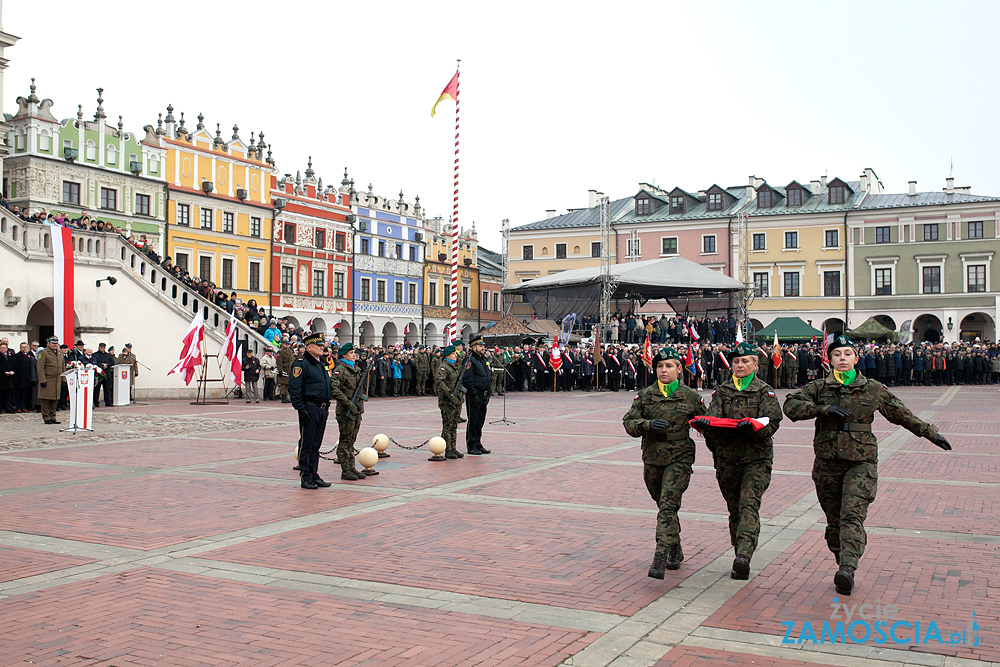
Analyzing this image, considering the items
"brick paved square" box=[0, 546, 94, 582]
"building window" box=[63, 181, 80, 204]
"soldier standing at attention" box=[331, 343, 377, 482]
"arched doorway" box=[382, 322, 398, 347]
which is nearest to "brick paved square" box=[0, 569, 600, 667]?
"brick paved square" box=[0, 546, 94, 582]

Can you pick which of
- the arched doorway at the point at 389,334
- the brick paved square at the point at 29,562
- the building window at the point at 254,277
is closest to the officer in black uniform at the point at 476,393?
the brick paved square at the point at 29,562

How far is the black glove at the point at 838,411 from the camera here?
6398mm

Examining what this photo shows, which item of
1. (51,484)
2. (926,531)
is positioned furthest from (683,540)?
(51,484)

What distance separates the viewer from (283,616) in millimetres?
5758

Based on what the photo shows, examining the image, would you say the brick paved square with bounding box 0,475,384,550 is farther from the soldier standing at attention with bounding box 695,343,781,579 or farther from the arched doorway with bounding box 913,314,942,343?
the arched doorway with bounding box 913,314,942,343

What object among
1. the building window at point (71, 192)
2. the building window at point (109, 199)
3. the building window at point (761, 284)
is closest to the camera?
the building window at point (71, 192)

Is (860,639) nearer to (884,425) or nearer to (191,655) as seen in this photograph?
(191,655)

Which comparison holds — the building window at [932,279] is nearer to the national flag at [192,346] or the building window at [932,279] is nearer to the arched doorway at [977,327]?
the arched doorway at [977,327]

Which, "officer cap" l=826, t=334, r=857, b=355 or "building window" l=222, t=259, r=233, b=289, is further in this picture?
"building window" l=222, t=259, r=233, b=289

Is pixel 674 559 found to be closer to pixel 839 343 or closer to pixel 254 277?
pixel 839 343

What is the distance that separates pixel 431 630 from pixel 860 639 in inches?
98.3

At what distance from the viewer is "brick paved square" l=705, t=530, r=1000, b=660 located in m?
5.55

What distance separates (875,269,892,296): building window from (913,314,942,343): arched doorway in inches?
106

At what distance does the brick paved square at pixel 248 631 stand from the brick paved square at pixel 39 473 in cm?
540
